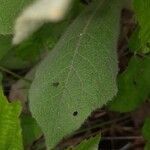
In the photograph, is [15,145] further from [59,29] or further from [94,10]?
[59,29]

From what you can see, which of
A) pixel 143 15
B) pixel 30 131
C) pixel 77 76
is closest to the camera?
pixel 143 15

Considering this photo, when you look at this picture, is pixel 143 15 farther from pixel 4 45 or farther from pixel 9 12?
pixel 4 45

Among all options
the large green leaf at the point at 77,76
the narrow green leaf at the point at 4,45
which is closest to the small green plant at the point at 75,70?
the large green leaf at the point at 77,76

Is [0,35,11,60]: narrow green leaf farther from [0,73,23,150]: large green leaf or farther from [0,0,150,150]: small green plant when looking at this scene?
Answer: [0,73,23,150]: large green leaf

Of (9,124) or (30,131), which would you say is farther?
(30,131)

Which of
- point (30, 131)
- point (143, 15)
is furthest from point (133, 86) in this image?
point (143, 15)

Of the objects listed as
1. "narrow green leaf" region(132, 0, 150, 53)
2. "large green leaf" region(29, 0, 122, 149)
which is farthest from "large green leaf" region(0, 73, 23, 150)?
"narrow green leaf" region(132, 0, 150, 53)

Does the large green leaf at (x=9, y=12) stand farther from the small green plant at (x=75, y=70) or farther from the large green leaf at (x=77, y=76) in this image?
the large green leaf at (x=77, y=76)
